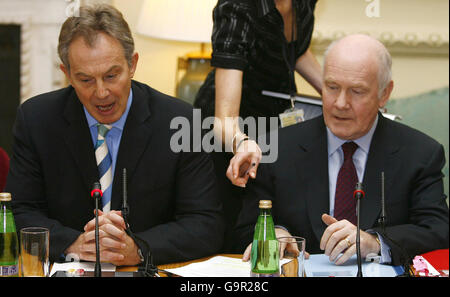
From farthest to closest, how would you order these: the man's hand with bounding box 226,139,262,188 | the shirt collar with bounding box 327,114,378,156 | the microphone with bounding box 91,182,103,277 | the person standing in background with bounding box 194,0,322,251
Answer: the person standing in background with bounding box 194,0,322,251, the shirt collar with bounding box 327,114,378,156, the man's hand with bounding box 226,139,262,188, the microphone with bounding box 91,182,103,277

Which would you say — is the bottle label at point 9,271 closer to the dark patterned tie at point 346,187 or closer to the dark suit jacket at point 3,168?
the dark suit jacket at point 3,168

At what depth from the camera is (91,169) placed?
2236 mm

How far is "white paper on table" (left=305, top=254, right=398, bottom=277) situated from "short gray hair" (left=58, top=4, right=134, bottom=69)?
871 mm

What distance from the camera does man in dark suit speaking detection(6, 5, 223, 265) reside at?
214 cm

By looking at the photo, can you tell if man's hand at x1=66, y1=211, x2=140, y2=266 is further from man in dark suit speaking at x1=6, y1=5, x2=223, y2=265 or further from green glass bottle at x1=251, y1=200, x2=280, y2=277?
green glass bottle at x1=251, y1=200, x2=280, y2=277

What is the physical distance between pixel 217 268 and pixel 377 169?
70 cm

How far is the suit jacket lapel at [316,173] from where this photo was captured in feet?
7.33

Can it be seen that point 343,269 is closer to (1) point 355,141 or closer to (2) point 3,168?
(1) point 355,141

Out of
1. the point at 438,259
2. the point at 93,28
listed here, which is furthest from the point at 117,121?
the point at 438,259

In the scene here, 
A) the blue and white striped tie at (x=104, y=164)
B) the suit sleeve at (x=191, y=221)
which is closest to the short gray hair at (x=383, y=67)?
the suit sleeve at (x=191, y=221)

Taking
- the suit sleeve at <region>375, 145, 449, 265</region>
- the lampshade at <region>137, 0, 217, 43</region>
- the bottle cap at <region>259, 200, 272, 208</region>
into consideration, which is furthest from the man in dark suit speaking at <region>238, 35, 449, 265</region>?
the lampshade at <region>137, 0, 217, 43</region>

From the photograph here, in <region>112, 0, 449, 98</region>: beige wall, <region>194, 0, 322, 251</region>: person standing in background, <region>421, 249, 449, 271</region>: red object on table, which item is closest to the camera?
<region>194, 0, 322, 251</region>: person standing in background

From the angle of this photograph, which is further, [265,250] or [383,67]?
[383,67]

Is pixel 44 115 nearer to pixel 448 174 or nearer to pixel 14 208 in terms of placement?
pixel 14 208
